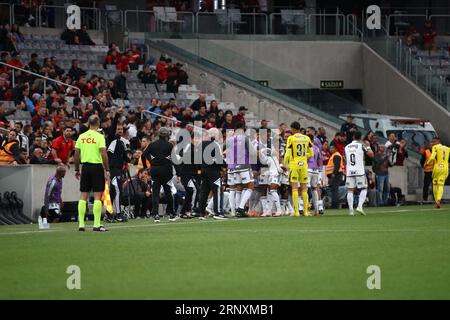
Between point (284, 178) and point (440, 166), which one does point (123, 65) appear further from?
point (440, 166)

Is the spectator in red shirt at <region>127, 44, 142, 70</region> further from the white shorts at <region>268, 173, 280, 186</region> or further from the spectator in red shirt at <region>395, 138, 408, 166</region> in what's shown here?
the white shorts at <region>268, 173, 280, 186</region>

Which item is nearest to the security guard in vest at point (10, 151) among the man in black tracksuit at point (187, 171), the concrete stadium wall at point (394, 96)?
the man in black tracksuit at point (187, 171)

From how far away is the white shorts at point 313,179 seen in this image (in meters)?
30.4

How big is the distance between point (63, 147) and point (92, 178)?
813 cm

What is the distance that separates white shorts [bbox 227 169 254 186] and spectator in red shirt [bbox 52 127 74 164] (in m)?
4.34

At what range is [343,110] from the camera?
44.9m

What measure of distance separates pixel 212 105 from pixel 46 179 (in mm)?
11129

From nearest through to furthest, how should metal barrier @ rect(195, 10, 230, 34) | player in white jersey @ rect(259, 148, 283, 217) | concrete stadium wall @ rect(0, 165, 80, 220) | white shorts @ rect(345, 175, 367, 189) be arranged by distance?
1. concrete stadium wall @ rect(0, 165, 80, 220)
2. white shorts @ rect(345, 175, 367, 189)
3. player in white jersey @ rect(259, 148, 283, 217)
4. metal barrier @ rect(195, 10, 230, 34)

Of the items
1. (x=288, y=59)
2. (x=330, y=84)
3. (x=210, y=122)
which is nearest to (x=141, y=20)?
(x=288, y=59)

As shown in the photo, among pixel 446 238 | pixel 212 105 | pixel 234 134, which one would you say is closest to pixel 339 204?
pixel 212 105

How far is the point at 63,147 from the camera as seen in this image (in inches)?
1168

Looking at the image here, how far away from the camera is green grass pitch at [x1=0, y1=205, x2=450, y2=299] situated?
1248cm

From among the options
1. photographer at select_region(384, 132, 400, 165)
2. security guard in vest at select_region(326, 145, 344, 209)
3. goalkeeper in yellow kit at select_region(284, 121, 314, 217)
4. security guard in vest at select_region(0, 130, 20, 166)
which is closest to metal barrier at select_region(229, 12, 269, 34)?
photographer at select_region(384, 132, 400, 165)

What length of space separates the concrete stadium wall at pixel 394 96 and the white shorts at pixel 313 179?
51.3ft
